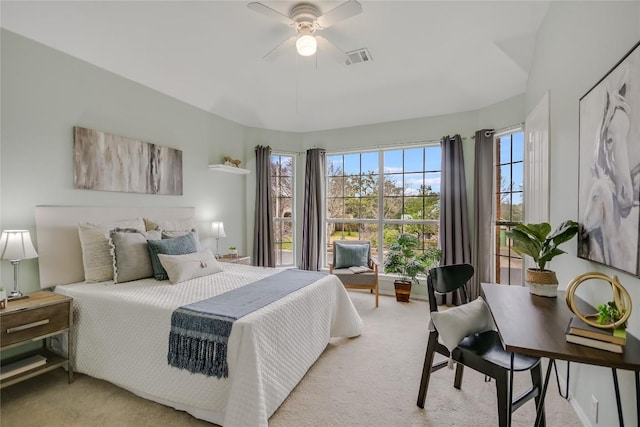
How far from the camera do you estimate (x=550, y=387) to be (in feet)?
6.93

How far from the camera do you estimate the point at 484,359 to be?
1.60 meters

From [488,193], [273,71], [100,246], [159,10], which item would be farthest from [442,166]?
[100,246]

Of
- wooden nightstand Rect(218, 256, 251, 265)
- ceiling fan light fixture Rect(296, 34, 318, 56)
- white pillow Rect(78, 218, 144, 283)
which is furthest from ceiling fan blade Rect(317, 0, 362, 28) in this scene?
wooden nightstand Rect(218, 256, 251, 265)

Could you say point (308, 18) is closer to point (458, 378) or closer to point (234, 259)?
point (234, 259)

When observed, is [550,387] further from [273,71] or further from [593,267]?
[273,71]

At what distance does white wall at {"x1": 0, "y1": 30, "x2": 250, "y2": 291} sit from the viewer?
226 cm

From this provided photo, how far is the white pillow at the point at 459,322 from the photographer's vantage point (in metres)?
1.71

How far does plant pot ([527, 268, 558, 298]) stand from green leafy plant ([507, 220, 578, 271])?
2.3 inches

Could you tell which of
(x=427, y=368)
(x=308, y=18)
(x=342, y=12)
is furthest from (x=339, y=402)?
(x=308, y=18)

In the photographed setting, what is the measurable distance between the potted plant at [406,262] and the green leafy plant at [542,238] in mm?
2049

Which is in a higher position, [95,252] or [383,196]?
[383,196]

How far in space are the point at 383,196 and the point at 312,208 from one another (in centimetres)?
115

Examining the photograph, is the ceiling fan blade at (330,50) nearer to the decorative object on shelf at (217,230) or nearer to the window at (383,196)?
the window at (383,196)

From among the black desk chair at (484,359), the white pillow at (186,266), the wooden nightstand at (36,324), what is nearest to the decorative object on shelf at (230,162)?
the white pillow at (186,266)
